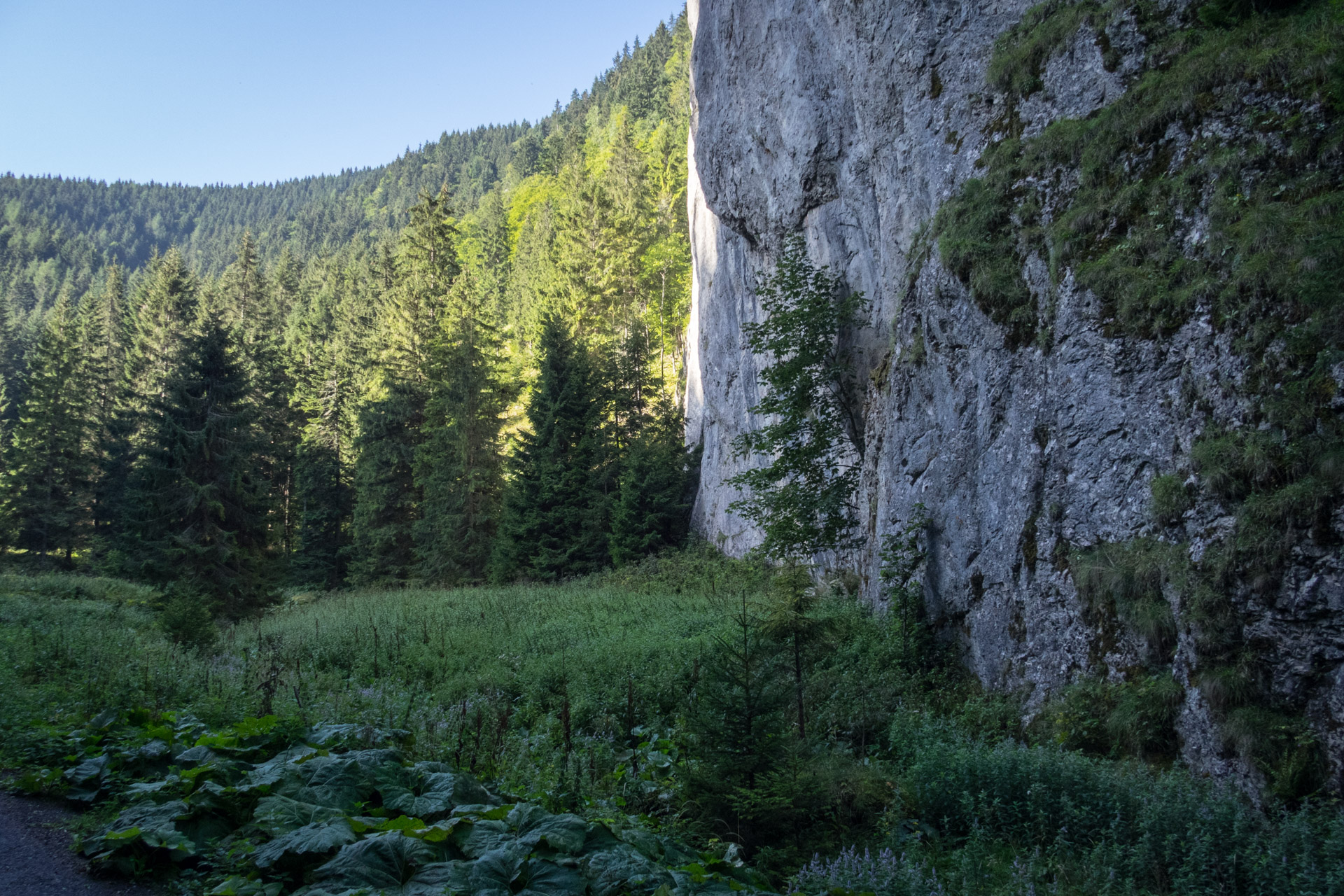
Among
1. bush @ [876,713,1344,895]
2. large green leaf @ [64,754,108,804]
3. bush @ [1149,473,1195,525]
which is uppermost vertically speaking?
bush @ [1149,473,1195,525]

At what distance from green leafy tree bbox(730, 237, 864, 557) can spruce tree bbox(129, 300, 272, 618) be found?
1462 cm

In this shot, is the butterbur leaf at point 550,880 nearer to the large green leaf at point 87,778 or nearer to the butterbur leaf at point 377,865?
the butterbur leaf at point 377,865

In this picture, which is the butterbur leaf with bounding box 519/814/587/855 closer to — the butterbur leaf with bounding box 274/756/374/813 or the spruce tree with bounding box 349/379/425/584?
the butterbur leaf with bounding box 274/756/374/813

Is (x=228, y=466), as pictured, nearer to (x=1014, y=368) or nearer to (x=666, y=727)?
(x=666, y=727)

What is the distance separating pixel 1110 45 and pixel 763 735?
29.6 feet

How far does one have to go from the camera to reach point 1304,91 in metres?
6.62

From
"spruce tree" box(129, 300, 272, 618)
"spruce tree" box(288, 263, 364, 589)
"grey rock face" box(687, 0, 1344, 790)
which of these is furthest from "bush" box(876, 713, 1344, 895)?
"spruce tree" box(288, 263, 364, 589)

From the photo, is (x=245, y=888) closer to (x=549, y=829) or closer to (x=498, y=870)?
(x=498, y=870)

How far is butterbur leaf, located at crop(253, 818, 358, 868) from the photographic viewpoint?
132 inches

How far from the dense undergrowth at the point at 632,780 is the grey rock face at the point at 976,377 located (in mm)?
908

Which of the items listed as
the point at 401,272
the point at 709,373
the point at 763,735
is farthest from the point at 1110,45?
the point at 401,272

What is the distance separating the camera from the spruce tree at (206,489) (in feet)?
64.3

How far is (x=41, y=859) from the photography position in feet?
12.4

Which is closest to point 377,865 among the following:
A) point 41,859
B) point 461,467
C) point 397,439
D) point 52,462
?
point 41,859
